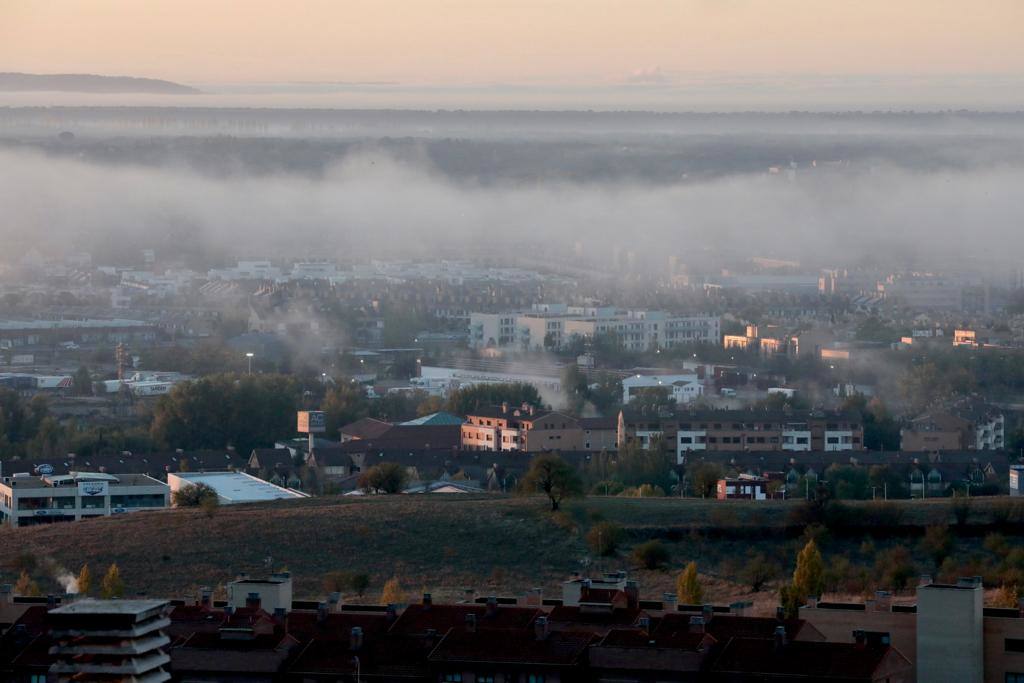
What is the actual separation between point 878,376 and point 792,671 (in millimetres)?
55023

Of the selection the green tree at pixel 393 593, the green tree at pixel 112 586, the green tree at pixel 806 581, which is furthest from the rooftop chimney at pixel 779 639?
the green tree at pixel 112 586

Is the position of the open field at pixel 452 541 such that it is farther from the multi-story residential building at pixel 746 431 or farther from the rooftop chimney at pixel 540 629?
the multi-story residential building at pixel 746 431

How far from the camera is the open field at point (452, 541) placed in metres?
31.0

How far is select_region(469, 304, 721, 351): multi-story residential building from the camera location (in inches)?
3479

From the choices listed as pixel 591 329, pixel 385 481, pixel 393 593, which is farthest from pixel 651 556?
pixel 591 329

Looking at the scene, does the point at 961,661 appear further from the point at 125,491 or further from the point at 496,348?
the point at 496,348

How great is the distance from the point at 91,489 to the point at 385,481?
4.61 metres

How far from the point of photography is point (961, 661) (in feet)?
63.5

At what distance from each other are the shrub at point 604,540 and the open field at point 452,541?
0.16 meters

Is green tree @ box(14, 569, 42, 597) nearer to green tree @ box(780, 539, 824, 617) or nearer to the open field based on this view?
the open field

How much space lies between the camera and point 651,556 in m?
31.2

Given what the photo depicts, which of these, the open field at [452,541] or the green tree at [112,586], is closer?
the green tree at [112,586]

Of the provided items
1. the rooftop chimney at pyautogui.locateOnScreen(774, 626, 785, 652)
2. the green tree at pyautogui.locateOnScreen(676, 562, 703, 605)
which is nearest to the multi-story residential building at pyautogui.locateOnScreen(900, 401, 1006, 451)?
the green tree at pyautogui.locateOnScreen(676, 562, 703, 605)

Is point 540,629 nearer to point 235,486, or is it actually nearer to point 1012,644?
point 1012,644
